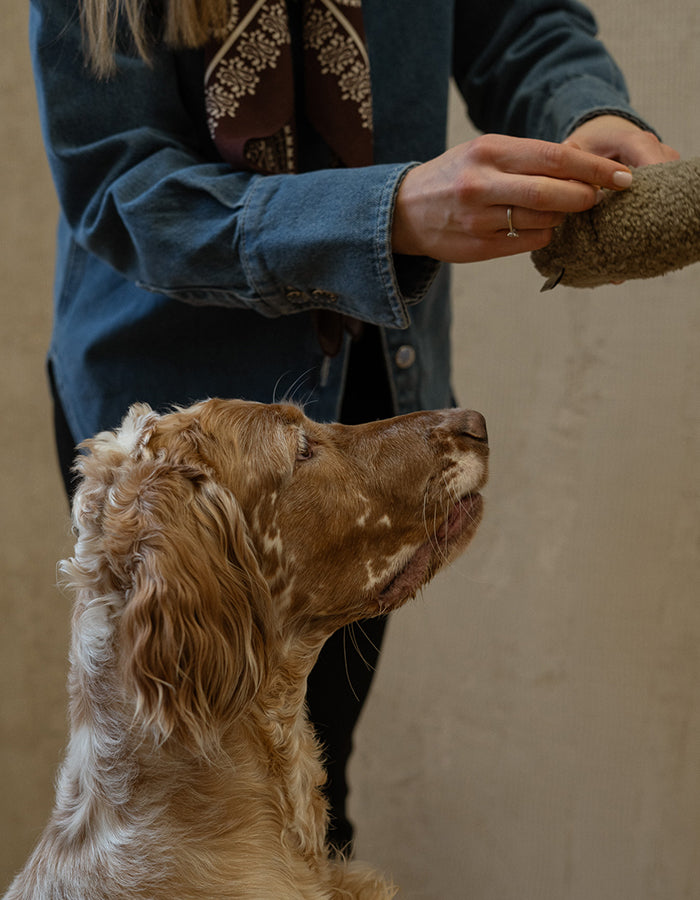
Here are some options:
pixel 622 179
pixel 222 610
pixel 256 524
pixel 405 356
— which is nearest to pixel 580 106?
pixel 622 179

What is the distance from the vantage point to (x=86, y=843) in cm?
95

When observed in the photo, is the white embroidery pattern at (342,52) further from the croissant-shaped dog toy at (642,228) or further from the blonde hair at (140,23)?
the croissant-shaped dog toy at (642,228)

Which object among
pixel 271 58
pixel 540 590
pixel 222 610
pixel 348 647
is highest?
pixel 271 58

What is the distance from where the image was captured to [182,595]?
0.84m

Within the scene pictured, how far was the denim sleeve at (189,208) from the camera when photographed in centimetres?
93

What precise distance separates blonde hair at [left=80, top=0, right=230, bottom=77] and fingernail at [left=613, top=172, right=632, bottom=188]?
0.54 m

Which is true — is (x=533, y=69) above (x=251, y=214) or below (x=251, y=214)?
above

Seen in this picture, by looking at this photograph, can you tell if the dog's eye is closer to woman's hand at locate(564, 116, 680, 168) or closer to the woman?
the woman

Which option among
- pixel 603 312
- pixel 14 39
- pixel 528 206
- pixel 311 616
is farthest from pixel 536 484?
pixel 14 39

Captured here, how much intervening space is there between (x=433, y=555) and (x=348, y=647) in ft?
1.19

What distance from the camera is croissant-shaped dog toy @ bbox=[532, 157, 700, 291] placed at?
846 millimetres

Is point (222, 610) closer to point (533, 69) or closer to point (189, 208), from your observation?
point (189, 208)

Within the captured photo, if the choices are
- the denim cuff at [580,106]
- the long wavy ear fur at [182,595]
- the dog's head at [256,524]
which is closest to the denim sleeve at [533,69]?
the denim cuff at [580,106]

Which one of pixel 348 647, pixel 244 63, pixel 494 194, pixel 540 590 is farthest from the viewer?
pixel 540 590
